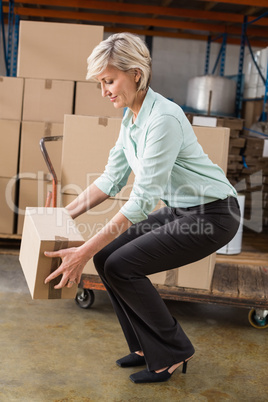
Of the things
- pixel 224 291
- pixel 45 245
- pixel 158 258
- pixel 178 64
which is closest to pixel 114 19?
pixel 178 64

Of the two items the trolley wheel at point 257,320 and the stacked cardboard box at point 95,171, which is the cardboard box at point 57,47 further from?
the trolley wheel at point 257,320

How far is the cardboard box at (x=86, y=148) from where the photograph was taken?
2.88 meters

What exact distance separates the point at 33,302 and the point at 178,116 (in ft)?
5.76

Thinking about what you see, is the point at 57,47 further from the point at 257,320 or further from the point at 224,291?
the point at 257,320

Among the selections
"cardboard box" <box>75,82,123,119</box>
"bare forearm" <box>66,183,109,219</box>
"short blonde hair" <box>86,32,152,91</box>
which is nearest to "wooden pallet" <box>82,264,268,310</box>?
"bare forearm" <box>66,183,109,219</box>

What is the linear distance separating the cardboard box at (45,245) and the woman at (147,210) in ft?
0.16

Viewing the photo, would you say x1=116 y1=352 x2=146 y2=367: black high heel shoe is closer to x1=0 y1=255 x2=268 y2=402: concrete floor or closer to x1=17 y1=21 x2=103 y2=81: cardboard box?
x1=0 y1=255 x2=268 y2=402: concrete floor

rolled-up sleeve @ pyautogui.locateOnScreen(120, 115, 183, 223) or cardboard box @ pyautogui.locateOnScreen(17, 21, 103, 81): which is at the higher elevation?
cardboard box @ pyautogui.locateOnScreen(17, 21, 103, 81)

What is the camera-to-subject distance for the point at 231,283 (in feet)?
9.82

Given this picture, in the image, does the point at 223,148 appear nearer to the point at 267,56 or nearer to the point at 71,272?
the point at 71,272

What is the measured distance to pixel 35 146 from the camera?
13.5 feet

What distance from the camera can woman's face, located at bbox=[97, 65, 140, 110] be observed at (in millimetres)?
1852

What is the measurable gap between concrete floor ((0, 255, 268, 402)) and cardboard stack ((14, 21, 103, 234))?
1.15 metres

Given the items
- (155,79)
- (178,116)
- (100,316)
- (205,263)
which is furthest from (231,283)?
(155,79)
